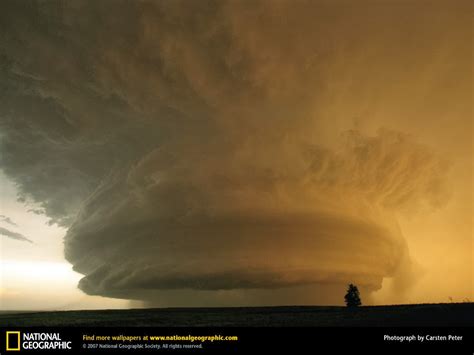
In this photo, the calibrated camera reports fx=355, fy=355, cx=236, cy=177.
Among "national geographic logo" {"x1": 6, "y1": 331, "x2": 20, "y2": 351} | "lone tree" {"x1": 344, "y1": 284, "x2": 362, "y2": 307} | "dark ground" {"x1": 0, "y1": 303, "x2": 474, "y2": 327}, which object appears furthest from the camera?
"lone tree" {"x1": 344, "y1": 284, "x2": 362, "y2": 307}

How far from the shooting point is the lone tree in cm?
8231

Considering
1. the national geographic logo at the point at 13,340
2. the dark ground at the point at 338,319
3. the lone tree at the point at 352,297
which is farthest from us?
the lone tree at the point at 352,297

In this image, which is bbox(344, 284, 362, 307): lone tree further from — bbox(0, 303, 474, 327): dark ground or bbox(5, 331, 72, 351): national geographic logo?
bbox(5, 331, 72, 351): national geographic logo

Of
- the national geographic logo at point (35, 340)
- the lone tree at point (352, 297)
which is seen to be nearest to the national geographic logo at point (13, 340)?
the national geographic logo at point (35, 340)

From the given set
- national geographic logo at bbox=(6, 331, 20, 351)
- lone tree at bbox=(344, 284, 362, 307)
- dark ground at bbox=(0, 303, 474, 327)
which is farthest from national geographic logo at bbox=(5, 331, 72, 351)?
lone tree at bbox=(344, 284, 362, 307)

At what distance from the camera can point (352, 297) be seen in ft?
274

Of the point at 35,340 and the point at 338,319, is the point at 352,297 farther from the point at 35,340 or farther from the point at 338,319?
the point at 35,340

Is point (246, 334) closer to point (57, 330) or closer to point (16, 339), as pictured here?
point (57, 330)

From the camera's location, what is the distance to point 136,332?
18.8 m

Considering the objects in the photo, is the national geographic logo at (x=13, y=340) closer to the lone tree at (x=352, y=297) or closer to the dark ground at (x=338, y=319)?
the dark ground at (x=338, y=319)

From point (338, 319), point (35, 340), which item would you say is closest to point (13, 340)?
point (35, 340)

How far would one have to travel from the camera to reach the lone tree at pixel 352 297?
82.3m

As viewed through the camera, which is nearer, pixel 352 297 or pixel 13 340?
pixel 13 340

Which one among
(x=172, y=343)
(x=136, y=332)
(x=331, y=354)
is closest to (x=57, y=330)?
(x=136, y=332)
